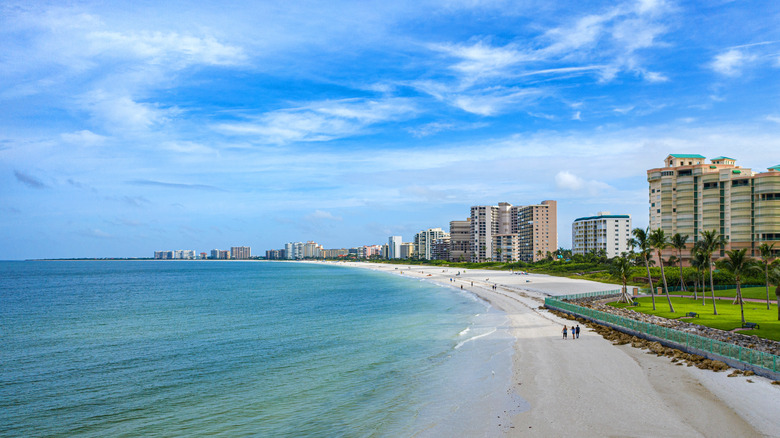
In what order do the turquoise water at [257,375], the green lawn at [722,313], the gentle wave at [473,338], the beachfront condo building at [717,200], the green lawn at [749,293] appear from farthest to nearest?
the beachfront condo building at [717,200], the green lawn at [749,293], the gentle wave at [473,338], the green lawn at [722,313], the turquoise water at [257,375]

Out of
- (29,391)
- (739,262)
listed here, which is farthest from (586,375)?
(29,391)

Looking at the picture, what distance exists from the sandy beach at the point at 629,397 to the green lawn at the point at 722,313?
11.9 m

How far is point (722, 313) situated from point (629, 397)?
111ft

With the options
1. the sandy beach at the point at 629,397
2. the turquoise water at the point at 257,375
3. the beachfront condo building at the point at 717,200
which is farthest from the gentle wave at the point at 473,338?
the beachfront condo building at the point at 717,200

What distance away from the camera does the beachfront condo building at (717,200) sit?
94250mm

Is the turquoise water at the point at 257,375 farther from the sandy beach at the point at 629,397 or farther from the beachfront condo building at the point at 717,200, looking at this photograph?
the beachfront condo building at the point at 717,200

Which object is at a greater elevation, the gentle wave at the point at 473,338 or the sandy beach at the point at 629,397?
the sandy beach at the point at 629,397

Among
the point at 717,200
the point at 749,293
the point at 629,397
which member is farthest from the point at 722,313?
the point at 717,200

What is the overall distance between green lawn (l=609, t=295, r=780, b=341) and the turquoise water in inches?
737

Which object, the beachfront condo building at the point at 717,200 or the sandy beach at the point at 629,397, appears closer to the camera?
the sandy beach at the point at 629,397

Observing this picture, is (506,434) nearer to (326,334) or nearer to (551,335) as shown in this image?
(551,335)

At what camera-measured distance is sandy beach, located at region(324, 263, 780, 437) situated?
20.2 meters

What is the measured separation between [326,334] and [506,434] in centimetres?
3078

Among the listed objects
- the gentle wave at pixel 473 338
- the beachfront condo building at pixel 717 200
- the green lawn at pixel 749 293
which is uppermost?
the beachfront condo building at pixel 717 200
